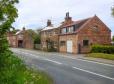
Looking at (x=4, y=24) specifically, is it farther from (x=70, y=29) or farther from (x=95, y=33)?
(x=70, y=29)

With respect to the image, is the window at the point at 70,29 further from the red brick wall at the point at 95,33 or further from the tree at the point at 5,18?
the tree at the point at 5,18

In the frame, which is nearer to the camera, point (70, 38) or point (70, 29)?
point (70, 38)

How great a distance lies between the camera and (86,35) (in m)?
61.5

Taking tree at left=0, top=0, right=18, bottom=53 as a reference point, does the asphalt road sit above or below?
below

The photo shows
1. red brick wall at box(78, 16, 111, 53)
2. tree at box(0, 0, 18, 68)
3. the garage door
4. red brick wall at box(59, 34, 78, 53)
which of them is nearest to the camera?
tree at box(0, 0, 18, 68)

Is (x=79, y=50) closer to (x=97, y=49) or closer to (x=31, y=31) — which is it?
(x=97, y=49)

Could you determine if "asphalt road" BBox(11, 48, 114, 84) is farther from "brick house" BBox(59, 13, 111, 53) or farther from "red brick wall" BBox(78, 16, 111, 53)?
"red brick wall" BBox(78, 16, 111, 53)

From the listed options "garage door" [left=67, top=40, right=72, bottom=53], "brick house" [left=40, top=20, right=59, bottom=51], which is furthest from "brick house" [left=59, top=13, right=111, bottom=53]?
"brick house" [left=40, top=20, right=59, bottom=51]

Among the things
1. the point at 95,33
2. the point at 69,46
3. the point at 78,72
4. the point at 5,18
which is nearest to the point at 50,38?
the point at 69,46

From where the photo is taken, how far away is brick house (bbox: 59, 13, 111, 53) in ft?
200

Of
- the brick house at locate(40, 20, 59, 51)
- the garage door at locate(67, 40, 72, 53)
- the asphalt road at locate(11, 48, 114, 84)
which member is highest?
the brick house at locate(40, 20, 59, 51)

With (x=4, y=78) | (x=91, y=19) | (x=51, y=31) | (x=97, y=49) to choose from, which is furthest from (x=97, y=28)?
(x=4, y=78)

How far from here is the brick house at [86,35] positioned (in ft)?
200

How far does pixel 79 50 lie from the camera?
60.4 m
